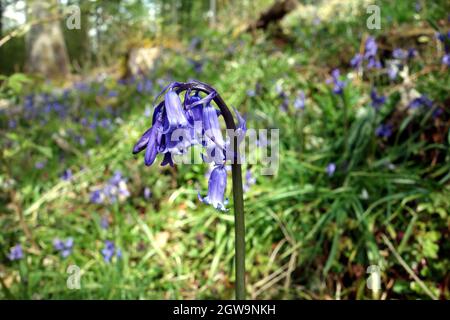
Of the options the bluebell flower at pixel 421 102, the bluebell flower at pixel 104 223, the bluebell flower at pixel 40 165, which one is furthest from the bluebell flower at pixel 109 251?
the bluebell flower at pixel 421 102

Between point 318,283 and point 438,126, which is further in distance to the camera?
point 438,126

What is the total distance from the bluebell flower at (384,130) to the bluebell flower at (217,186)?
2127 mm

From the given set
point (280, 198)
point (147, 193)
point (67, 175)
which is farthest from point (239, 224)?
point (67, 175)

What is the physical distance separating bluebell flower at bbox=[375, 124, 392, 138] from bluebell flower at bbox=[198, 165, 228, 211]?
2127mm

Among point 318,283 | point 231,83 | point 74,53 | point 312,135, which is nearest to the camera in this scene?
point 318,283

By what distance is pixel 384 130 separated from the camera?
311 centimetres

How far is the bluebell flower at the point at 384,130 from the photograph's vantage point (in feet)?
10.0

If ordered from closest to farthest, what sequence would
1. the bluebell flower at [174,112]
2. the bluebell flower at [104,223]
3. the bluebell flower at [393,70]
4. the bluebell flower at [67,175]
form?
the bluebell flower at [174,112] → the bluebell flower at [104,223] → the bluebell flower at [393,70] → the bluebell flower at [67,175]

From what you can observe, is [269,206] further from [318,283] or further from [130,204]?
[130,204]

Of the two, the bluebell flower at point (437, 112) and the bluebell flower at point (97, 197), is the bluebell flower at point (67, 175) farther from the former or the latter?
the bluebell flower at point (437, 112)

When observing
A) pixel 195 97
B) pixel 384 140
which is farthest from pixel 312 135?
pixel 195 97

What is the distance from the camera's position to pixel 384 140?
3.25 metres

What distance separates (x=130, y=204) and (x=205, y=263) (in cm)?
106
